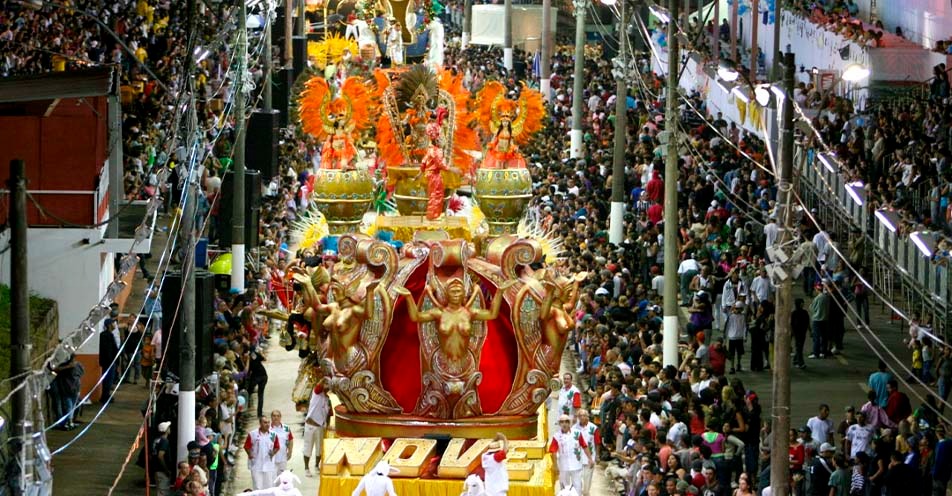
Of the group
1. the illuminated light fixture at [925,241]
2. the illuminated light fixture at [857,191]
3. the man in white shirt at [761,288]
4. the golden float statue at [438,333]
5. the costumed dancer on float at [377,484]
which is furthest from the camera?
the illuminated light fixture at [857,191]

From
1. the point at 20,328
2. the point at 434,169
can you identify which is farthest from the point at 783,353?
the point at 434,169

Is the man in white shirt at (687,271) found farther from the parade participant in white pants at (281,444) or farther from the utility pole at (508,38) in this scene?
the utility pole at (508,38)

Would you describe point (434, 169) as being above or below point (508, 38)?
below

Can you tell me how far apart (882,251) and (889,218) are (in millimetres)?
957

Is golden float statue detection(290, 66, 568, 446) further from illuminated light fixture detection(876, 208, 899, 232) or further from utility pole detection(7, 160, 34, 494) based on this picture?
illuminated light fixture detection(876, 208, 899, 232)

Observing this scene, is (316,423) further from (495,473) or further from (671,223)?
(671,223)

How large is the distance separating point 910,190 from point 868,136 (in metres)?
4.07

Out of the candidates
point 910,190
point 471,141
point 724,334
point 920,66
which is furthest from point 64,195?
point 920,66

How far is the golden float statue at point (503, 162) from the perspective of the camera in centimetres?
3912

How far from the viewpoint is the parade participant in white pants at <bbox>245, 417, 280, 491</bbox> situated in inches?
1177

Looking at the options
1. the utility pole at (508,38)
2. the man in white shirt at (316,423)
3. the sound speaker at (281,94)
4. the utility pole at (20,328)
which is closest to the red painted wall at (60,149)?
the man in white shirt at (316,423)

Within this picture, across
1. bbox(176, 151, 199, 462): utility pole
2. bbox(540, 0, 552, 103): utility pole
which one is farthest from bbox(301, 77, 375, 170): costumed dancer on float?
bbox(540, 0, 552, 103): utility pole

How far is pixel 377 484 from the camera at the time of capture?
1011 inches

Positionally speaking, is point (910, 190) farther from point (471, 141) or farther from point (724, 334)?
point (471, 141)
